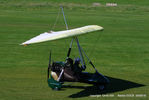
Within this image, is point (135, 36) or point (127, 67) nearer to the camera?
point (127, 67)

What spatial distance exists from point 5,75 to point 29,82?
6.05ft

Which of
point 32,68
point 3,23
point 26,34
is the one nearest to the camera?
point 32,68

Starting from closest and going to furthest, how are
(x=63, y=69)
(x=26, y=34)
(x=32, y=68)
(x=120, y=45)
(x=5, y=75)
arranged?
(x=63, y=69), (x=5, y=75), (x=32, y=68), (x=120, y=45), (x=26, y=34)

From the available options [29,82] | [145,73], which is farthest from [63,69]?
[145,73]

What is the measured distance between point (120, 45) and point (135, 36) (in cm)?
501

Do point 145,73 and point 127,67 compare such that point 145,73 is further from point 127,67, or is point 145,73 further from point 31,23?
point 31,23

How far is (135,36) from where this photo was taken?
31141 mm

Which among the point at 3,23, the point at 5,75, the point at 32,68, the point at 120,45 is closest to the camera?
the point at 5,75

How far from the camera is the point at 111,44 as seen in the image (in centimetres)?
2694

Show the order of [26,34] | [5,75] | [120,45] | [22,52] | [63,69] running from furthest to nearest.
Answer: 1. [26,34]
2. [120,45]
3. [22,52]
4. [5,75]
5. [63,69]

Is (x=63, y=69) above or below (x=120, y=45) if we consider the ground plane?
above

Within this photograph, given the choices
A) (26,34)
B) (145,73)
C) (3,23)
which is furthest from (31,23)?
(145,73)

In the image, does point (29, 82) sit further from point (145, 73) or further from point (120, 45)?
point (120, 45)

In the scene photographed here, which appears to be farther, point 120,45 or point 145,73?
point 120,45
